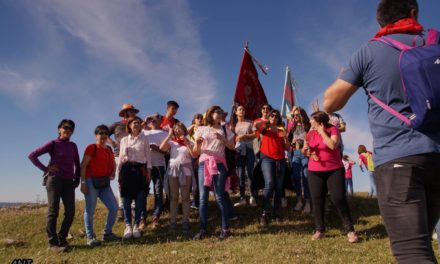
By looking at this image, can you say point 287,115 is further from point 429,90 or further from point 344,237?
point 429,90

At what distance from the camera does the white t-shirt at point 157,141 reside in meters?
9.05

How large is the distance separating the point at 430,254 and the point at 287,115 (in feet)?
28.3

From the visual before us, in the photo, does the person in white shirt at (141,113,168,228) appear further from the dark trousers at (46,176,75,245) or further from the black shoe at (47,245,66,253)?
the black shoe at (47,245,66,253)

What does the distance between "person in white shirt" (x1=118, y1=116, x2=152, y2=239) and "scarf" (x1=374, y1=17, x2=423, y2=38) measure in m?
6.51

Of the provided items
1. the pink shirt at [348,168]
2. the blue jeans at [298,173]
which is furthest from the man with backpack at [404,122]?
the pink shirt at [348,168]

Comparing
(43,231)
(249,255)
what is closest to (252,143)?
(249,255)

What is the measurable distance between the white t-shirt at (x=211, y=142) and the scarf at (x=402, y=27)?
5.38 metres

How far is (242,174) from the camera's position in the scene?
984 centimetres

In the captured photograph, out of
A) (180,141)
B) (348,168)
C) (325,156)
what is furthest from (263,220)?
(348,168)

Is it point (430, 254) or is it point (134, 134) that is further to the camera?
point (134, 134)

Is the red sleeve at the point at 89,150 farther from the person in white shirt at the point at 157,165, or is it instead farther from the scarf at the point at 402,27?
the scarf at the point at 402,27

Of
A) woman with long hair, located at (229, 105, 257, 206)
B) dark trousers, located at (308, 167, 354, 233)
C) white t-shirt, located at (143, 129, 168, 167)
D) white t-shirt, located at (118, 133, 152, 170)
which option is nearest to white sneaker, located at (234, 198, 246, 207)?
woman with long hair, located at (229, 105, 257, 206)

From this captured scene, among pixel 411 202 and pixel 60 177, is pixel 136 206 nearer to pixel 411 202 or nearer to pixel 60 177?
pixel 60 177

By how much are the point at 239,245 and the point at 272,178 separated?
89.7 inches
